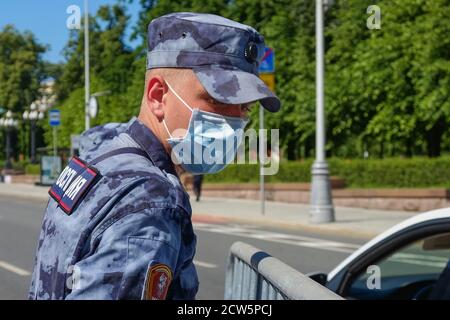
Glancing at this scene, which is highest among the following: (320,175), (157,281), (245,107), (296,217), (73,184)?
(245,107)

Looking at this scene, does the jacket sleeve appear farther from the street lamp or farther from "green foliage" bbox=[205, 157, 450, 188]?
"green foliage" bbox=[205, 157, 450, 188]

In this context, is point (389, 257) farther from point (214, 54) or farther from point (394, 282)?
point (214, 54)

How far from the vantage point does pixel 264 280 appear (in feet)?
7.70

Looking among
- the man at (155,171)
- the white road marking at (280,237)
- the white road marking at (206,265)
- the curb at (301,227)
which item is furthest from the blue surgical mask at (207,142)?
the curb at (301,227)

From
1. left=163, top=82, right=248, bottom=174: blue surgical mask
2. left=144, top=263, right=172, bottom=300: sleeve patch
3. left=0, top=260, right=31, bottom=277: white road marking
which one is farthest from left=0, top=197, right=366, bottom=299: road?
left=144, top=263, right=172, bottom=300: sleeve patch

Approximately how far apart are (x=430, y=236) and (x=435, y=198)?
1659 centimetres

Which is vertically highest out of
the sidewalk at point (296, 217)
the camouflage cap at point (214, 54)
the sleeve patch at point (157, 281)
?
the camouflage cap at point (214, 54)

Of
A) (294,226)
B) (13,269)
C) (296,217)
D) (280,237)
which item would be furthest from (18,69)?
(13,269)

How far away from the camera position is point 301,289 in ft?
5.77

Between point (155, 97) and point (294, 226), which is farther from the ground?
point (155, 97)

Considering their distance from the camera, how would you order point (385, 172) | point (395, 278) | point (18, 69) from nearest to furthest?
point (395, 278)
point (385, 172)
point (18, 69)

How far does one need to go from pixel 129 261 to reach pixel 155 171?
21 cm

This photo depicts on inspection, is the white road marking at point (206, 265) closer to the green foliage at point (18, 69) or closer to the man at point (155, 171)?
the man at point (155, 171)

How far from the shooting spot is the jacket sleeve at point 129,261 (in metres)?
1.33
